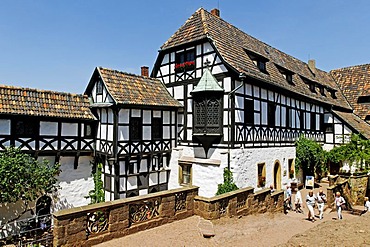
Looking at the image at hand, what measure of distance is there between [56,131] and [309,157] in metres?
16.3

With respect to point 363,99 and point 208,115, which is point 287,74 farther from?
point 363,99

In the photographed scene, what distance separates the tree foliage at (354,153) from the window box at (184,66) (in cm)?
1330

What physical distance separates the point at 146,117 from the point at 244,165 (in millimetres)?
5701

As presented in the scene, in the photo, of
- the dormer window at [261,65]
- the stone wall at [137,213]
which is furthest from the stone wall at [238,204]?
the dormer window at [261,65]

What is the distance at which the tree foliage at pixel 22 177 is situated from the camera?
11680mm

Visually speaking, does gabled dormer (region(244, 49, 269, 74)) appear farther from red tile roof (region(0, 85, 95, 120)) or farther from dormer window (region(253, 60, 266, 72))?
red tile roof (region(0, 85, 95, 120))

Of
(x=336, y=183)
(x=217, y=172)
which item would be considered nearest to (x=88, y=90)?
(x=217, y=172)

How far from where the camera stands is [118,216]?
316 inches

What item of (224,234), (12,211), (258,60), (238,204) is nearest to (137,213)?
(224,234)

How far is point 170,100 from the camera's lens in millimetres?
16562

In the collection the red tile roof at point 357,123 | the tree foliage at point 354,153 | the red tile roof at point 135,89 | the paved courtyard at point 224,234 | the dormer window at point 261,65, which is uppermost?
the dormer window at point 261,65

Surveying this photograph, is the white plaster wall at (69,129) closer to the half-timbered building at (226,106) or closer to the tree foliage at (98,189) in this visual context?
the tree foliage at (98,189)

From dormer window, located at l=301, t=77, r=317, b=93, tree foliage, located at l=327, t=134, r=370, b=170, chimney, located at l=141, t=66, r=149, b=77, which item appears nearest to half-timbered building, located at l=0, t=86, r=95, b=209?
chimney, located at l=141, t=66, r=149, b=77

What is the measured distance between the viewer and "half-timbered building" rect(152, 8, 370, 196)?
14.7 meters
